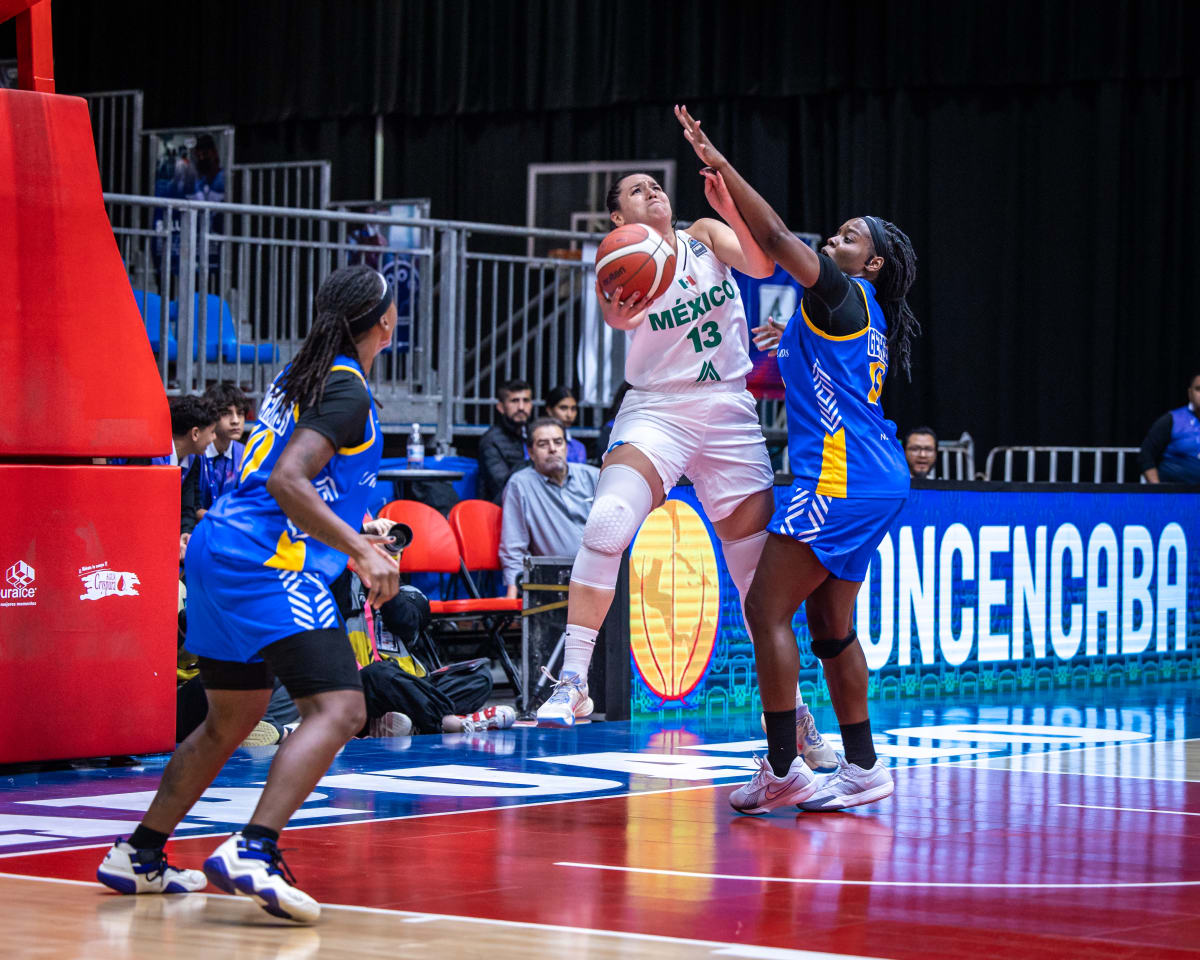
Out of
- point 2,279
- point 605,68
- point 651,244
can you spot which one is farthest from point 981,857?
point 605,68

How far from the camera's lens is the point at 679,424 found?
7074 mm

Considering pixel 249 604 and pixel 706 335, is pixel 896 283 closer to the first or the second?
pixel 706 335

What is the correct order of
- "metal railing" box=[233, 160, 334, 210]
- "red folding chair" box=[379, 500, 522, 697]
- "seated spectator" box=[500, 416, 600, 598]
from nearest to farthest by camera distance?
"red folding chair" box=[379, 500, 522, 697], "seated spectator" box=[500, 416, 600, 598], "metal railing" box=[233, 160, 334, 210]

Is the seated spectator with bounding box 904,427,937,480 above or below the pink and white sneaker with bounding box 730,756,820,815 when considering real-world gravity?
above

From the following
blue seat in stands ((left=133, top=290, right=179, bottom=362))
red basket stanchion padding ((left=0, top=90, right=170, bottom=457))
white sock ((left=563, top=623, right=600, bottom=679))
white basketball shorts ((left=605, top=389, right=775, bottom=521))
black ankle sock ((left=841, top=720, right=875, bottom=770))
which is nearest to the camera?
black ankle sock ((left=841, top=720, right=875, bottom=770))

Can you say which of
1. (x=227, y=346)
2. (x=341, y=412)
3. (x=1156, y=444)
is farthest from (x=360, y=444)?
(x=1156, y=444)

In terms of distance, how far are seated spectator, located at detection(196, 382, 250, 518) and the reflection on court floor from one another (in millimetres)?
1819

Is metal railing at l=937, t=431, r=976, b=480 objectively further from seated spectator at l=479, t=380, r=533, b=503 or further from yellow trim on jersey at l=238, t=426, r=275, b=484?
yellow trim on jersey at l=238, t=426, r=275, b=484

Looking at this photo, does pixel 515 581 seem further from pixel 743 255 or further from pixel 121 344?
pixel 743 255

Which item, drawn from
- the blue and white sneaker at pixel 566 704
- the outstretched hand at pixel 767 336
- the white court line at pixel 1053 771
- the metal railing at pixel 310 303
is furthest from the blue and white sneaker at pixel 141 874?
the metal railing at pixel 310 303

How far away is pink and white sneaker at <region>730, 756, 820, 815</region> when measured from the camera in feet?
22.0

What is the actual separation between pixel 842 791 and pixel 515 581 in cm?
514

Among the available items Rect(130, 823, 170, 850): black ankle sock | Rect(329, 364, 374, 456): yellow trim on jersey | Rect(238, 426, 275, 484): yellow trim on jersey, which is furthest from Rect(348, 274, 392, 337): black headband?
Result: Rect(130, 823, 170, 850): black ankle sock

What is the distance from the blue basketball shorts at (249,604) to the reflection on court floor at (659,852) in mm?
710
